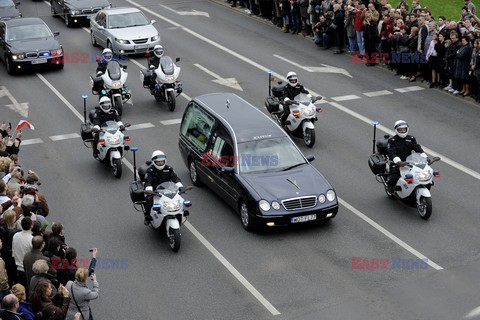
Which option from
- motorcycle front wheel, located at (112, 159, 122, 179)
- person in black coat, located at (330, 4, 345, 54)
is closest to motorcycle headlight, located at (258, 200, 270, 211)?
motorcycle front wheel, located at (112, 159, 122, 179)

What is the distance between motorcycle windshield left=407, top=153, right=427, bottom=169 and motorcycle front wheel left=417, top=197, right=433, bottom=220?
0.72m

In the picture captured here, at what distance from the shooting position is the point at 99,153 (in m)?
22.6

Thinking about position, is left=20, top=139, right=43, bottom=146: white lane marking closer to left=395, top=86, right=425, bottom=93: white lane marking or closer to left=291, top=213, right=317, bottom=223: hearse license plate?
left=291, top=213, right=317, bottom=223: hearse license plate

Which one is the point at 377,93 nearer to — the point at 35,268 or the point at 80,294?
the point at 80,294

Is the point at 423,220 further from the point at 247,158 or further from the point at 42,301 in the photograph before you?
the point at 42,301

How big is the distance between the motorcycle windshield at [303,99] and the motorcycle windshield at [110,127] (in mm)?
4922

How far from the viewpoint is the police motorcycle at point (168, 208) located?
1770 cm

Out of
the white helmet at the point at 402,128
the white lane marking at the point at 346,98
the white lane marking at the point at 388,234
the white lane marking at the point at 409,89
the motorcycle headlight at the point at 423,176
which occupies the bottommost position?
the white lane marking at the point at 346,98

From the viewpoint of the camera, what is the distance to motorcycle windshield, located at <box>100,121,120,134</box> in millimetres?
22344

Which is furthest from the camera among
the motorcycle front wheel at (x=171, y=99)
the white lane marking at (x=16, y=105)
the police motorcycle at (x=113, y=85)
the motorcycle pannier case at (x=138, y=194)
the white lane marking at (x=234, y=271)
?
the white lane marking at (x=16, y=105)

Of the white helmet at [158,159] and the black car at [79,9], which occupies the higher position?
the white helmet at [158,159]

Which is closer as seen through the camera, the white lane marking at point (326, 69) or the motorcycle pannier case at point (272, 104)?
the motorcycle pannier case at point (272, 104)

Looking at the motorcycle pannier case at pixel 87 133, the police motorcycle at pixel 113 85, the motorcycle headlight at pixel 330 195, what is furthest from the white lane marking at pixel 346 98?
the motorcycle headlight at pixel 330 195

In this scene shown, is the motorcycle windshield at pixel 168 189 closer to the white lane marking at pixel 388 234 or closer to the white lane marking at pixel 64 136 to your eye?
the white lane marking at pixel 388 234
